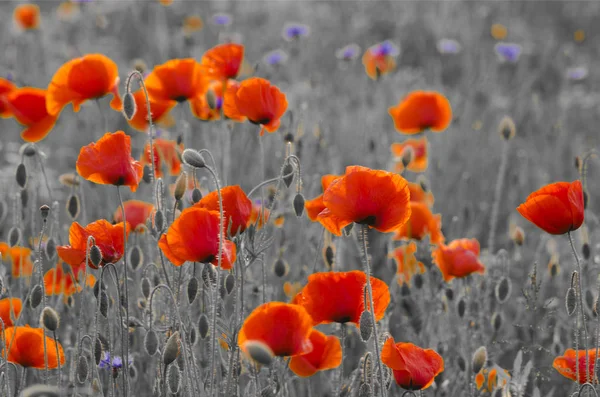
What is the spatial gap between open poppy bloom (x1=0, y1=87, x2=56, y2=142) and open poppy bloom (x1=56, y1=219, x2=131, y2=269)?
3.14 ft

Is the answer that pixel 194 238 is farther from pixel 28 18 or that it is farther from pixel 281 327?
pixel 28 18

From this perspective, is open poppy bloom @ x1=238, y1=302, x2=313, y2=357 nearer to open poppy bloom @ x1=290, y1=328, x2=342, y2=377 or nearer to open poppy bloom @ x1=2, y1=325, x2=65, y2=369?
open poppy bloom @ x1=290, y1=328, x2=342, y2=377

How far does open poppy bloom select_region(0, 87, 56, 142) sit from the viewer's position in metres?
2.76

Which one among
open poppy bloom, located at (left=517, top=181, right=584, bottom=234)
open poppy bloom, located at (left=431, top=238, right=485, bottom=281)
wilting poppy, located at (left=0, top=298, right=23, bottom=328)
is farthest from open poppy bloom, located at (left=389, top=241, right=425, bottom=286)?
wilting poppy, located at (left=0, top=298, right=23, bottom=328)

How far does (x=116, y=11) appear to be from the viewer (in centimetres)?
715

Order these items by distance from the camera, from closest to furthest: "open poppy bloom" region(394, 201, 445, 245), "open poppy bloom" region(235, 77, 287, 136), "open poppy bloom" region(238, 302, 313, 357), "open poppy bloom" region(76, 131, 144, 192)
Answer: "open poppy bloom" region(238, 302, 313, 357)
"open poppy bloom" region(76, 131, 144, 192)
"open poppy bloom" region(235, 77, 287, 136)
"open poppy bloom" region(394, 201, 445, 245)

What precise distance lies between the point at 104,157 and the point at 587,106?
4.55 m

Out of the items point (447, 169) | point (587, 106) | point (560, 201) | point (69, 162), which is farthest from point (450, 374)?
point (587, 106)

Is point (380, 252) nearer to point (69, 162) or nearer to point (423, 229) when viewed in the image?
point (423, 229)

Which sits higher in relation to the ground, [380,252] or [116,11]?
[116,11]

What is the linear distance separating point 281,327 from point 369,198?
0.35 metres

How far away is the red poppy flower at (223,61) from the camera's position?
2.74m

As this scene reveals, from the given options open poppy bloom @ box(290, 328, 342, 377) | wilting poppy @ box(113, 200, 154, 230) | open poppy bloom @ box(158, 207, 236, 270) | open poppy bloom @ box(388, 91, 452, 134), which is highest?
open poppy bloom @ box(388, 91, 452, 134)

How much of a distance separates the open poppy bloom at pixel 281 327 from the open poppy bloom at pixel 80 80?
1.25 meters
